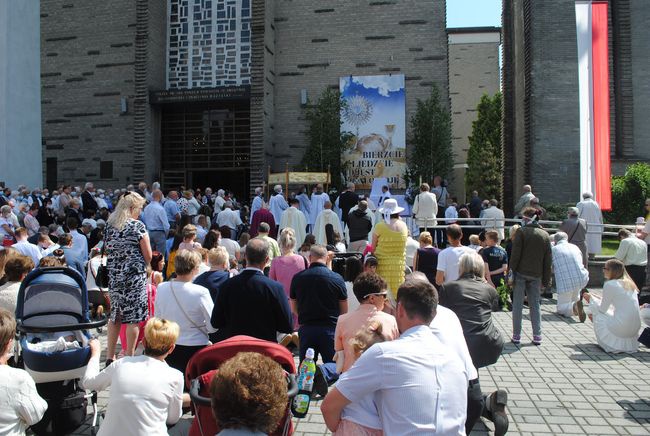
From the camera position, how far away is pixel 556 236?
10.9 metres

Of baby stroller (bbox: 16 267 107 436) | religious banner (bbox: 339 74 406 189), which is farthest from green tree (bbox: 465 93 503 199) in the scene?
baby stroller (bbox: 16 267 107 436)

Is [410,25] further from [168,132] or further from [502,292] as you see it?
[502,292]

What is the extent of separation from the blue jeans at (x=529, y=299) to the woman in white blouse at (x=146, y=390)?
19.6 ft

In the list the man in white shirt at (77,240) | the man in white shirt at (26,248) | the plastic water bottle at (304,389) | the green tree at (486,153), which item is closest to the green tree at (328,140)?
the man in white shirt at (77,240)

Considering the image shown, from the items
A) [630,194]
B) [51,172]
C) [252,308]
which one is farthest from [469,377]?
[51,172]

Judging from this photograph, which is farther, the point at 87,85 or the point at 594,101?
the point at 87,85

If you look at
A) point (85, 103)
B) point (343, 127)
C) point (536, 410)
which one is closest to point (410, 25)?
point (343, 127)

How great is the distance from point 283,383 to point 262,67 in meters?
21.9

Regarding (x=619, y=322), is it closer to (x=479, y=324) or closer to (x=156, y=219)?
(x=479, y=324)

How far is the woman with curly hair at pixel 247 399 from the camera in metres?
2.40

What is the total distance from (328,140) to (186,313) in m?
18.5

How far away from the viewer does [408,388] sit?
3.00 m

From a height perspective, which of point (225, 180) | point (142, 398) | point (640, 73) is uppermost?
point (640, 73)

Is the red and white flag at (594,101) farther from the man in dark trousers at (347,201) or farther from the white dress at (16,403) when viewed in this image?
the white dress at (16,403)
